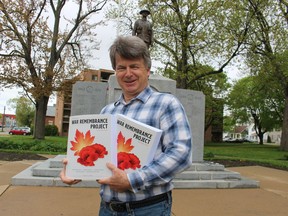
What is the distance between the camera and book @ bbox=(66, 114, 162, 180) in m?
1.85

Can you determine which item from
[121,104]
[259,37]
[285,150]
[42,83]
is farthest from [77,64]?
[121,104]

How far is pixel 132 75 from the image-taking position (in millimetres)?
2092

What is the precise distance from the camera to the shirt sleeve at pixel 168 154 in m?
1.84

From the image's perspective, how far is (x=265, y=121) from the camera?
45250 mm

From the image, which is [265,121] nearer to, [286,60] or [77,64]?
[286,60]

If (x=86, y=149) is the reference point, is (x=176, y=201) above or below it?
below

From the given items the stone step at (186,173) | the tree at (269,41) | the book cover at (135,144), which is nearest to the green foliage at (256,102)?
the tree at (269,41)

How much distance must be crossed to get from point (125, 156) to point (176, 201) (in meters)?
4.66

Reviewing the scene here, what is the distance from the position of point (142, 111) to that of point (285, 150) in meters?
27.2

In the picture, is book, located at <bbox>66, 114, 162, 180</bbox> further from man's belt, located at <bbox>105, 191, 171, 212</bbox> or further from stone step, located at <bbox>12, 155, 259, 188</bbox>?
stone step, located at <bbox>12, 155, 259, 188</bbox>

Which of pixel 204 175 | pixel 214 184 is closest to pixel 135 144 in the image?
pixel 214 184

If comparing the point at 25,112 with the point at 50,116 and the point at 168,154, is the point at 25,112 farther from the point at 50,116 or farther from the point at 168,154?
the point at 168,154

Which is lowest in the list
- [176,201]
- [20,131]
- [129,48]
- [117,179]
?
[176,201]

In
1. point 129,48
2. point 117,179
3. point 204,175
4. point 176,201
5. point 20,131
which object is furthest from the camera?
point 20,131
